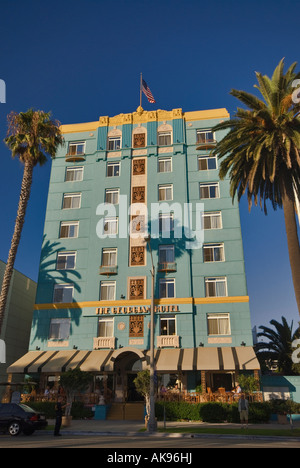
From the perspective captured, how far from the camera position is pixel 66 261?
128 ft

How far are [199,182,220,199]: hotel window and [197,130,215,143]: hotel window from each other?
5095mm

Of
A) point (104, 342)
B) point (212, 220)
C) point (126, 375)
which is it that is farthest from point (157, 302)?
point (212, 220)

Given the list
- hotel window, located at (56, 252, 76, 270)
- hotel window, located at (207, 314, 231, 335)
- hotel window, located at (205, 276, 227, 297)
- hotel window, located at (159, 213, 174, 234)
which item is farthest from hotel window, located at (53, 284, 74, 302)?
hotel window, located at (207, 314, 231, 335)

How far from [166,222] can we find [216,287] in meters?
→ 8.05

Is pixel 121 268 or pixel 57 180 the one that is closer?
pixel 121 268

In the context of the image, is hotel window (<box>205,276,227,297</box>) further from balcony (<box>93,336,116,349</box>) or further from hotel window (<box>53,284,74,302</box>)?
hotel window (<box>53,284,74,302</box>)

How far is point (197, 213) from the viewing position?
3866 centimetres

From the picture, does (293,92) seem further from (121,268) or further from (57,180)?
(57,180)

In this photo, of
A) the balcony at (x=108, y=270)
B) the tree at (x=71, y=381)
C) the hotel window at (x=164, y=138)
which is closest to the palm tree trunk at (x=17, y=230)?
the tree at (x=71, y=381)

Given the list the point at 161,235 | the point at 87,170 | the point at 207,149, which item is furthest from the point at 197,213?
the point at 87,170

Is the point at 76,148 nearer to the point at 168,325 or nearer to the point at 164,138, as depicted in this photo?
the point at 164,138

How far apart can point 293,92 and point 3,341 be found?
3269cm

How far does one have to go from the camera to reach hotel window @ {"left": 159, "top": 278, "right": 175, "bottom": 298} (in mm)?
35875

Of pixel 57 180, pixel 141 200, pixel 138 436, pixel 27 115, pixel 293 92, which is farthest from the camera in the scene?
pixel 57 180
